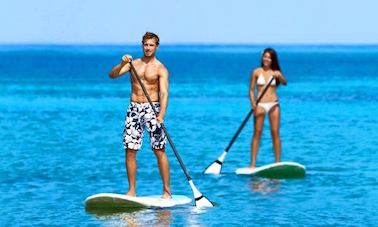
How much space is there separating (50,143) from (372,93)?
2786 cm

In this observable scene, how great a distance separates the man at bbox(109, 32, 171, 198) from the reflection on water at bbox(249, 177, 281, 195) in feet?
6.99

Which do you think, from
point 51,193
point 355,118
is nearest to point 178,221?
point 51,193

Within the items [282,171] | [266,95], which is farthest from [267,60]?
[282,171]

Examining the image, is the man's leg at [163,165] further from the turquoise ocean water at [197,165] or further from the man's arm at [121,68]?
the man's arm at [121,68]

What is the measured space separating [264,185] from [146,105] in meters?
3.00

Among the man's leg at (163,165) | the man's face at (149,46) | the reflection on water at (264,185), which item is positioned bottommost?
the reflection on water at (264,185)

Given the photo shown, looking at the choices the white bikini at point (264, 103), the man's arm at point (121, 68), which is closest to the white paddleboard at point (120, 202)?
the man's arm at point (121, 68)

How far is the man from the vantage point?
14.5 m

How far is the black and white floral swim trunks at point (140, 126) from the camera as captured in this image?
1457cm

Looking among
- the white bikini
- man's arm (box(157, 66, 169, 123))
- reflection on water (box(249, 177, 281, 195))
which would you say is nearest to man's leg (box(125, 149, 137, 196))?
man's arm (box(157, 66, 169, 123))

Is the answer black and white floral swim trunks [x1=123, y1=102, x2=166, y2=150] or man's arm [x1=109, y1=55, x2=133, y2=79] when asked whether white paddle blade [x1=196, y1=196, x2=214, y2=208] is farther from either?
man's arm [x1=109, y1=55, x2=133, y2=79]

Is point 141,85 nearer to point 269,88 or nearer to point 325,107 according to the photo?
point 269,88

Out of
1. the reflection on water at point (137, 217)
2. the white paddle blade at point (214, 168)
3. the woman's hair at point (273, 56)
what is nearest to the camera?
the reflection on water at point (137, 217)

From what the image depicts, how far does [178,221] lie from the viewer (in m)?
14.0
